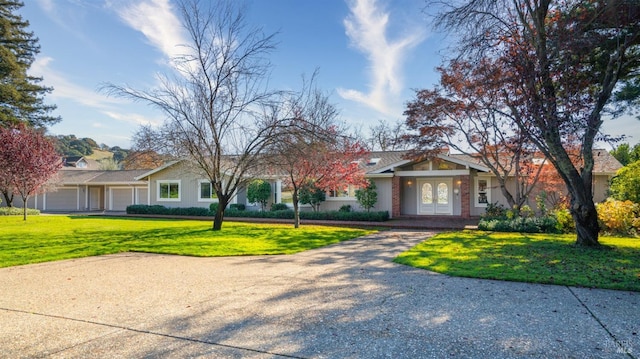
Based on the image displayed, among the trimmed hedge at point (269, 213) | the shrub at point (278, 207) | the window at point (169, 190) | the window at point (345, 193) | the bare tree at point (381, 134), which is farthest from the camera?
the bare tree at point (381, 134)

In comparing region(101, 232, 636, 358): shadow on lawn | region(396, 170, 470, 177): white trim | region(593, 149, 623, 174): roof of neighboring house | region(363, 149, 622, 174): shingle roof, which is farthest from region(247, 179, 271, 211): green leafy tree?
region(593, 149, 623, 174): roof of neighboring house

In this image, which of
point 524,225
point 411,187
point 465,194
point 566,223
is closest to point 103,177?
point 411,187

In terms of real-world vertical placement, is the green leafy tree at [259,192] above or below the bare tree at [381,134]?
below

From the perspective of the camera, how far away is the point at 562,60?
9297 millimetres

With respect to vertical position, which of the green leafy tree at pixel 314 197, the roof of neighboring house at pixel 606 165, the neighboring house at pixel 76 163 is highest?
the neighboring house at pixel 76 163

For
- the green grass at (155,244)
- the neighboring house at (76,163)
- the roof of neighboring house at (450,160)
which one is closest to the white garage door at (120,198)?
the roof of neighboring house at (450,160)

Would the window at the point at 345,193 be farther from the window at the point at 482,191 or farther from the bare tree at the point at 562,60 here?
the bare tree at the point at 562,60

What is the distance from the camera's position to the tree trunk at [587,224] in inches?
375

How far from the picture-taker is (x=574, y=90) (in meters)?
9.86

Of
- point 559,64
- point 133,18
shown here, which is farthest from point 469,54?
point 133,18

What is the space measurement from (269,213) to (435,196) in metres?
9.22

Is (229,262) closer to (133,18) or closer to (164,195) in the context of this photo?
(133,18)

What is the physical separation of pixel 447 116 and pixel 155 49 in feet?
38.6

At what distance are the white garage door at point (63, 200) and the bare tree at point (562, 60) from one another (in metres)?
33.6
